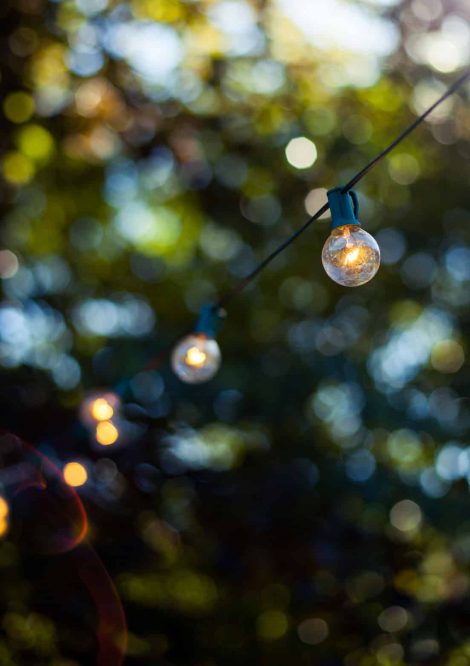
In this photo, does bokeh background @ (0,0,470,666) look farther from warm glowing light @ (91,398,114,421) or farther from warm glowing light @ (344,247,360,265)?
warm glowing light @ (344,247,360,265)

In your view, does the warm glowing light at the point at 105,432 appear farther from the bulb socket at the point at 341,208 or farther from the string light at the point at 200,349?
the bulb socket at the point at 341,208

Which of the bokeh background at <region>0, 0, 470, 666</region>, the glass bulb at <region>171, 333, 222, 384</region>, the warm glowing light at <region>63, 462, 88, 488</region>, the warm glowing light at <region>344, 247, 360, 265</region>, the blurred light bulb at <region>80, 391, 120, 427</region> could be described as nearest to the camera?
the warm glowing light at <region>344, 247, 360, 265</region>

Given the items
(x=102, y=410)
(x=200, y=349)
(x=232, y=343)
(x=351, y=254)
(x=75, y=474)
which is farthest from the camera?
(x=232, y=343)

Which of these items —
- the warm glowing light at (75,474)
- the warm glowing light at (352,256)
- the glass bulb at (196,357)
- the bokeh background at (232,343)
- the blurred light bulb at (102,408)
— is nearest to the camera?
the warm glowing light at (352,256)

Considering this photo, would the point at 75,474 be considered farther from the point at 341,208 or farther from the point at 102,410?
the point at 341,208

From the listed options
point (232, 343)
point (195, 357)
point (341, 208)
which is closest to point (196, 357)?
point (195, 357)

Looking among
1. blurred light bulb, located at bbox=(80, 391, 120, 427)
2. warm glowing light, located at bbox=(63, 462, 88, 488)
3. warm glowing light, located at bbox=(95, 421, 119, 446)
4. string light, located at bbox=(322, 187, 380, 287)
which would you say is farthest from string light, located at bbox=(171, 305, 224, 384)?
warm glowing light, located at bbox=(63, 462, 88, 488)

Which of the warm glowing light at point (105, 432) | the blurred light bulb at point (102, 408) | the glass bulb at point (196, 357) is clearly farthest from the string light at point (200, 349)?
the warm glowing light at point (105, 432)
